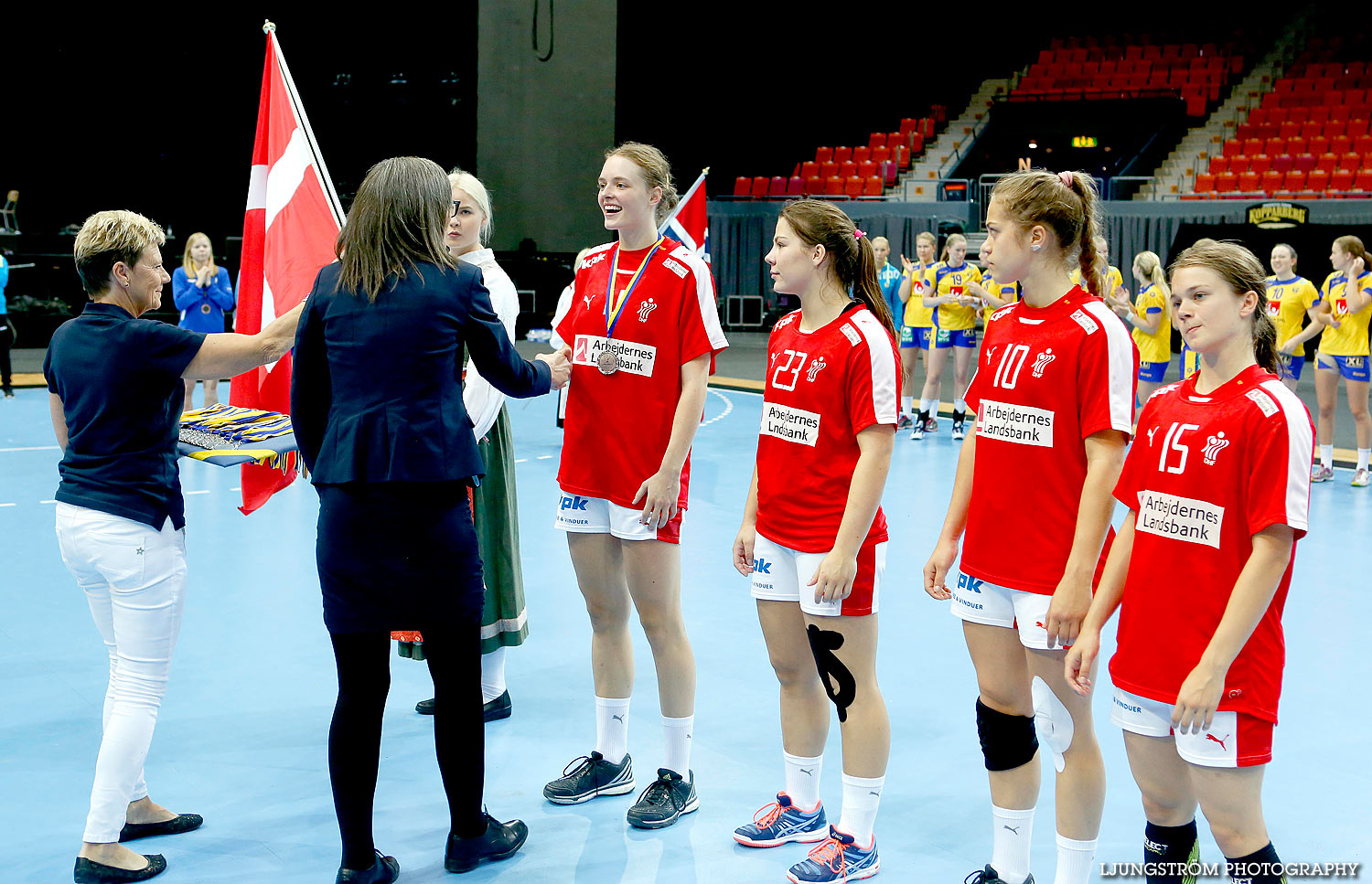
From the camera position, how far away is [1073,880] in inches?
99.2

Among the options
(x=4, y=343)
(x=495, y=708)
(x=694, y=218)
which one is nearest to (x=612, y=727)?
(x=495, y=708)

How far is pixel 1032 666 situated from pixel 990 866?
1.77ft

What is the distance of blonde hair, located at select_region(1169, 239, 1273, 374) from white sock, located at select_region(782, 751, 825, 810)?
148cm

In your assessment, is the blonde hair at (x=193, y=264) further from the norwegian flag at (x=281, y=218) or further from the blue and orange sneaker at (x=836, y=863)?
the blue and orange sneaker at (x=836, y=863)

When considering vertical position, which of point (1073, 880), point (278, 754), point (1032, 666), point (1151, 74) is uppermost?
point (1151, 74)

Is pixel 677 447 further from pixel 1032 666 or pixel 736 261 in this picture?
pixel 736 261

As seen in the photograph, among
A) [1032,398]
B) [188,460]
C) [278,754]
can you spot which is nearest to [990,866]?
[1032,398]

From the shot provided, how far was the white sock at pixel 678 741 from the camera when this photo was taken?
3.26 m

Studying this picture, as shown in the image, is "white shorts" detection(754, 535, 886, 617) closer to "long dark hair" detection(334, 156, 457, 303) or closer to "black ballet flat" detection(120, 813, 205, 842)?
"long dark hair" detection(334, 156, 457, 303)

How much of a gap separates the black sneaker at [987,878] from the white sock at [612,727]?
109cm

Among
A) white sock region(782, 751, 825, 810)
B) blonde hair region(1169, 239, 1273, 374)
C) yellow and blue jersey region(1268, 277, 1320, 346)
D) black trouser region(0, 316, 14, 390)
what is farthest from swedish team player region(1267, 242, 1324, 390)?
black trouser region(0, 316, 14, 390)

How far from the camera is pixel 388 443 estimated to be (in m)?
2.54

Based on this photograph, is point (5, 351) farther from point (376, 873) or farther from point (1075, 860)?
point (1075, 860)

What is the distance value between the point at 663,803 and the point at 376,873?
80 centimetres
